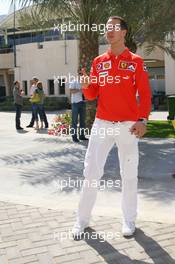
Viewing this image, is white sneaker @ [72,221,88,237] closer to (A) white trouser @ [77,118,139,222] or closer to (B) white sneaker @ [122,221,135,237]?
(A) white trouser @ [77,118,139,222]

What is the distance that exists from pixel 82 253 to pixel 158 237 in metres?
0.77

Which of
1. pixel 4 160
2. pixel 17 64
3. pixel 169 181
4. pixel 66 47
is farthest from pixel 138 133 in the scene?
pixel 17 64

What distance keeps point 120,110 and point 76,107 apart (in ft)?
22.6

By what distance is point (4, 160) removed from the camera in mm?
9305

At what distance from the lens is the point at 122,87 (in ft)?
14.9

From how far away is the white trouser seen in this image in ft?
15.1

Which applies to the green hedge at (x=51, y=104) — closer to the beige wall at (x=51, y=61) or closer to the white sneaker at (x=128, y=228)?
the beige wall at (x=51, y=61)

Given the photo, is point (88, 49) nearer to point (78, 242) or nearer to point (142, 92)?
point (142, 92)

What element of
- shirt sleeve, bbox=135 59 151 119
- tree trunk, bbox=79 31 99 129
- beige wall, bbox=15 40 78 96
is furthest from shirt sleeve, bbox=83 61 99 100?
beige wall, bbox=15 40 78 96

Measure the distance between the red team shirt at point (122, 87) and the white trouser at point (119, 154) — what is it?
102 mm

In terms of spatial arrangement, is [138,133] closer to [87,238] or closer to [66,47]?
[87,238]

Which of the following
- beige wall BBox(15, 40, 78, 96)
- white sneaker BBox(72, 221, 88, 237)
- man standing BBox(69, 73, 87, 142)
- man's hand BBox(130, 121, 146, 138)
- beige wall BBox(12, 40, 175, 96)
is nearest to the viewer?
man's hand BBox(130, 121, 146, 138)

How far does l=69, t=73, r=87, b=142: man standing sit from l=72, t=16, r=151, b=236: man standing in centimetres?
642

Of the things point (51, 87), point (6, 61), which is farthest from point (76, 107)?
point (6, 61)
